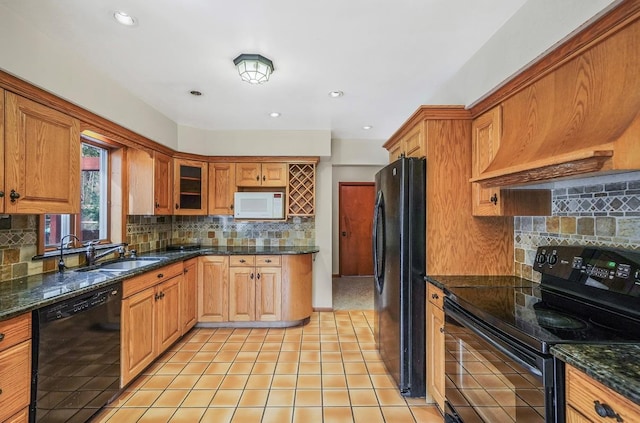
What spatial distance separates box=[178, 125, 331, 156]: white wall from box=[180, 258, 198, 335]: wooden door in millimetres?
1415

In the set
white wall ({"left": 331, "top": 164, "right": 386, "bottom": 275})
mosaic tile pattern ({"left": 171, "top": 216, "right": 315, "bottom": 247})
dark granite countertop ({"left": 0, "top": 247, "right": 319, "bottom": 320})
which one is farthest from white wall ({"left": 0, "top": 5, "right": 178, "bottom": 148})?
white wall ({"left": 331, "top": 164, "right": 386, "bottom": 275})

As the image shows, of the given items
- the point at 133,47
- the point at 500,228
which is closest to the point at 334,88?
the point at 133,47

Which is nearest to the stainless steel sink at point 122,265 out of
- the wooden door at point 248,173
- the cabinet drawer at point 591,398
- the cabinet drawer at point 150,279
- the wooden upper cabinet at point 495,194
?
the cabinet drawer at point 150,279

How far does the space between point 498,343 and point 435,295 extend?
0.74 metres

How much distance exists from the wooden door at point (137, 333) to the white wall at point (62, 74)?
4.80ft

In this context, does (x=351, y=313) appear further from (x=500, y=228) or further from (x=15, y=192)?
(x=15, y=192)

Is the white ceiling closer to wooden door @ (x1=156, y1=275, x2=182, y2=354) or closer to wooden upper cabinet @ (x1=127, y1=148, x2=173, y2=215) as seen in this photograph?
wooden upper cabinet @ (x1=127, y1=148, x2=173, y2=215)

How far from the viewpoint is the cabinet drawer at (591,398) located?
793mm

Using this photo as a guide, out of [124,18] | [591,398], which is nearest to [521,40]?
[591,398]

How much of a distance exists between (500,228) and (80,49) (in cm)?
311

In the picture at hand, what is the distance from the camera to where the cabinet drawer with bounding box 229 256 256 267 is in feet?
11.3

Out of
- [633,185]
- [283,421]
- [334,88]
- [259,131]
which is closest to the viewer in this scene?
[633,185]

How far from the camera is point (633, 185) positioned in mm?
1369

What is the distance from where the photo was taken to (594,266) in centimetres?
142
